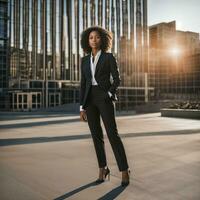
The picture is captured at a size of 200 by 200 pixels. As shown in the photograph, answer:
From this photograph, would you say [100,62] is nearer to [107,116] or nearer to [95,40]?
[95,40]

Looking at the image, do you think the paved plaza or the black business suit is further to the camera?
the black business suit

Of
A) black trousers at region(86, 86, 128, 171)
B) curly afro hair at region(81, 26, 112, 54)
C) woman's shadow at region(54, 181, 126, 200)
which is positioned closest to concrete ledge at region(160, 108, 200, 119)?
curly afro hair at region(81, 26, 112, 54)

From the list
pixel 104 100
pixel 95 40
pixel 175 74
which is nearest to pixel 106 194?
pixel 104 100

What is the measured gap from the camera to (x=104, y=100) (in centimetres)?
348

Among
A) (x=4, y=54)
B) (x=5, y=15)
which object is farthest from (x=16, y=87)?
(x=5, y=15)

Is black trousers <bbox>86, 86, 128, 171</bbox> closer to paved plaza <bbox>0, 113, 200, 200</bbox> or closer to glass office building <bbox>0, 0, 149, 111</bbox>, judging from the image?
paved plaza <bbox>0, 113, 200, 200</bbox>

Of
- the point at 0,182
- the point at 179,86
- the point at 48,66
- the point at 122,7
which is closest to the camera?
the point at 0,182

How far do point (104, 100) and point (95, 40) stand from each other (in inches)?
32.3

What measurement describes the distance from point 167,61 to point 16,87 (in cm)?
4278

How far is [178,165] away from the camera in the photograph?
171 inches

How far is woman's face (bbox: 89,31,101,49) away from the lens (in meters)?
3.69

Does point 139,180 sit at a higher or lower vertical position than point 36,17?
lower

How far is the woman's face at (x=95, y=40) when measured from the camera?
3.69 meters

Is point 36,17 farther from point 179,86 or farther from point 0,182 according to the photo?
point 0,182
